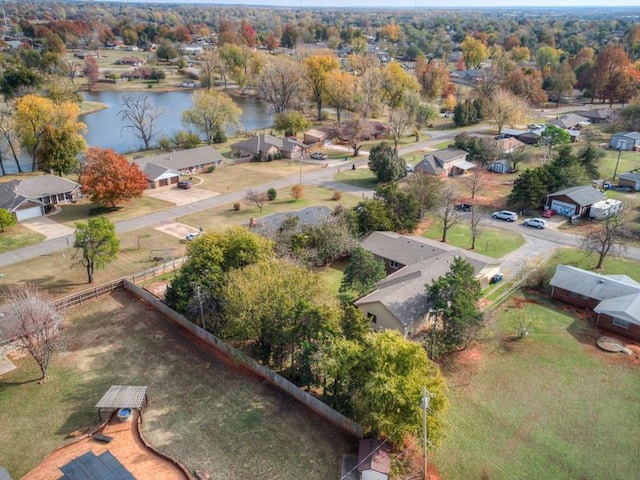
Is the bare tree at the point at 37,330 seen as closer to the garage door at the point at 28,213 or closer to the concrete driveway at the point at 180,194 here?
the garage door at the point at 28,213

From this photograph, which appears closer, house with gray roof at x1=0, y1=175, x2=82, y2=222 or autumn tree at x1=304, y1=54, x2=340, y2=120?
house with gray roof at x1=0, y1=175, x2=82, y2=222

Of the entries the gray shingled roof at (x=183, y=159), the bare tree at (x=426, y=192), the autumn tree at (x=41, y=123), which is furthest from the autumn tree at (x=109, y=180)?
the bare tree at (x=426, y=192)

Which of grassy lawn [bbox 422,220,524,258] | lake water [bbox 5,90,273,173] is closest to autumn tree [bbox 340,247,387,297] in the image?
grassy lawn [bbox 422,220,524,258]

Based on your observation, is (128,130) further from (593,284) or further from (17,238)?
(593,284)

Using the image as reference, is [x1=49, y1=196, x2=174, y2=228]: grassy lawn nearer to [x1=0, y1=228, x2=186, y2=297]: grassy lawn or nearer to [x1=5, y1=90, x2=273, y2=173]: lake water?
[x1=0, y1=228, x2=186, y2=297]: grassy lawn

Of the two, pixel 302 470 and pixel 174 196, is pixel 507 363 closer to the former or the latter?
pixel 302 470

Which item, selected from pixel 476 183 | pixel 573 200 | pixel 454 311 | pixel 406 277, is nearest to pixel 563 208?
pixel 573 200
